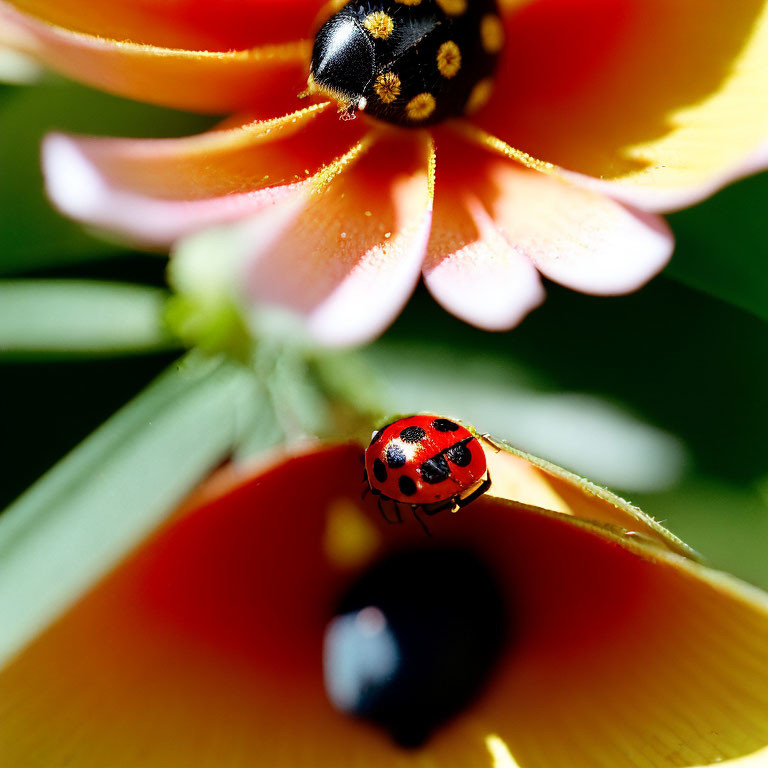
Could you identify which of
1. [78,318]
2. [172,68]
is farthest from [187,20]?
[78,318]

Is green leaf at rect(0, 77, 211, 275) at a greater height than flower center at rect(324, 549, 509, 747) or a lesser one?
greater

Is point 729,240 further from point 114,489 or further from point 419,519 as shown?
point 114,489

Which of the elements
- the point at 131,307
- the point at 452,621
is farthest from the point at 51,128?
the point at 452,621

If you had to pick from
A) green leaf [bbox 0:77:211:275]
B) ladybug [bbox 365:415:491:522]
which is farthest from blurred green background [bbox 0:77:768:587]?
ladybug [bbox 365:415:491:522]

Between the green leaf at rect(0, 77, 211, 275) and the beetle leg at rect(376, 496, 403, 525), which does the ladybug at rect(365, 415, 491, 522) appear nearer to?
the beetle leg at rect(376, 496, 403, 525)

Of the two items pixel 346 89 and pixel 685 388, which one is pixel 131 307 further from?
pixel 685 388

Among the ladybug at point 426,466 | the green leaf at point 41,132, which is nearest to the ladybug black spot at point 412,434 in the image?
the ladybug at point 426,466
